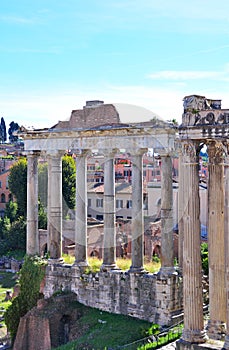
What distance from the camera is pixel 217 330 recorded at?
41.7 feet

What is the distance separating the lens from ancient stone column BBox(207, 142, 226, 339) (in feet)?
41.3

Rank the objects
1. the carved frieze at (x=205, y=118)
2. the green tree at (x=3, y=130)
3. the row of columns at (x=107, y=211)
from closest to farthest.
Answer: the carved frieze at (x=205, y=118) → the row of columns at (x=107, y=211) → the green tree at (x=3, y=130)

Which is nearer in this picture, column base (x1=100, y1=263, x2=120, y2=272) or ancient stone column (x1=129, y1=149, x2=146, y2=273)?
ancient stone column (x1=129, y1=149, x2=146, y2=273)

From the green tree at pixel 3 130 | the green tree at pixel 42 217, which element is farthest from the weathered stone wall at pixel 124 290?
the green tree at pixel 3 130

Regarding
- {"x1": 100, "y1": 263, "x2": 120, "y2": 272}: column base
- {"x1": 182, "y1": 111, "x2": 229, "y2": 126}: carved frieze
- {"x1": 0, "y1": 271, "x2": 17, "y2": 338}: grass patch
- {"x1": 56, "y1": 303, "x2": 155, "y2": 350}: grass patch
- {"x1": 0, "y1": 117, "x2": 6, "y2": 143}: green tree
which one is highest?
{"x1": 0, "y1": 117, "x2": 6, "y2": 143}: green tree

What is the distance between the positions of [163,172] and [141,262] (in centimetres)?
323

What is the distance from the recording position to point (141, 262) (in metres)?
19.1

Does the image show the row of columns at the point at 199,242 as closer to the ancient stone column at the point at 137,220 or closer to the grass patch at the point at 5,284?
the ancient stone column at the point at 137,220

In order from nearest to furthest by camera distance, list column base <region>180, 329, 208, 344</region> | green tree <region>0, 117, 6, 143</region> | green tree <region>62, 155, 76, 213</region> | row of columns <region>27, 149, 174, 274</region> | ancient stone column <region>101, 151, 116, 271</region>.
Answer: column base <region>180, 329, 208, 344</region> < row of columns <region>27, 149, 174, 274</region> < ancient stone column <region>101, 151, 116, 271</region> < green tree <region>62, 155, 76, 213</region> < green tree <region>0, 117, 6, 143</region>

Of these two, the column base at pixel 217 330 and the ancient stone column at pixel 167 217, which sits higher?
the ancient stone column at pixel 167 217

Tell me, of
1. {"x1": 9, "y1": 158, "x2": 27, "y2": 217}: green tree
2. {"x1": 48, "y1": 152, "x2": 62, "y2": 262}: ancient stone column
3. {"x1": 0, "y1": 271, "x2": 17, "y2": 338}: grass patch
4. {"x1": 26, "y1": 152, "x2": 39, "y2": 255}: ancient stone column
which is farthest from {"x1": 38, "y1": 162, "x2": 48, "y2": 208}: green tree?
{"x1": 48, "y1": 152, "x2": 62, "y2": 262}: ancient stone column

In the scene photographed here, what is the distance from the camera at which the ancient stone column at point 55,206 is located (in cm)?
2133

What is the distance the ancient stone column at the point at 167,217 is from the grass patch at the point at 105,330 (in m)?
1.96

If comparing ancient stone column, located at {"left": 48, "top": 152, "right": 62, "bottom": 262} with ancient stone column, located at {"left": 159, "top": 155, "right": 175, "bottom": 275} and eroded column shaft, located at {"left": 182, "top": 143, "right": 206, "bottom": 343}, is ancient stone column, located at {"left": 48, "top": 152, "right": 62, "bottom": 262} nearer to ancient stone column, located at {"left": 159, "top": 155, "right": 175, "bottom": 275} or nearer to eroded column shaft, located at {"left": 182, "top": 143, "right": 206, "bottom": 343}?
ancient stone column, located at {"left": 159, "top": 155, "right": 175, "bottom": 275}
